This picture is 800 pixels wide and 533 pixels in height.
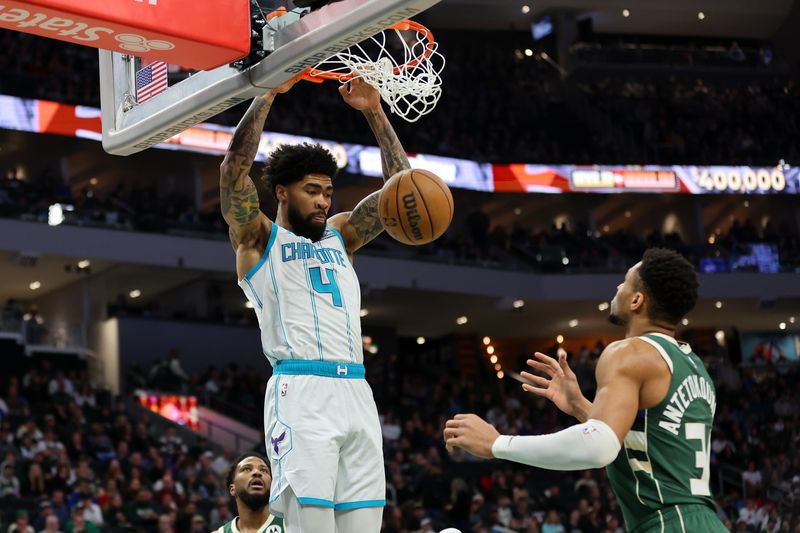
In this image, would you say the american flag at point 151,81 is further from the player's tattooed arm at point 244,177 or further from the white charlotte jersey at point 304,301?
the white charlotte jersey at point 304,301

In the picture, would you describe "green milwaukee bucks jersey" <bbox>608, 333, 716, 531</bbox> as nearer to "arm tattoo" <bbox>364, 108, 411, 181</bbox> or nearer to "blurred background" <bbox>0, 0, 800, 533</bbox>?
"arm tattoo" <bbox>364, 108, 411, 181</bbox>

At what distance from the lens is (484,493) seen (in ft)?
67.1

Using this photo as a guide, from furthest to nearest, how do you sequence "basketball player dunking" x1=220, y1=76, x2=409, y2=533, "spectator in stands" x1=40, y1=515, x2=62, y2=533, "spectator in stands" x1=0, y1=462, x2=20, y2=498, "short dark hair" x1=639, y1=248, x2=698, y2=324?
"spectator in stands" x1=0, y1=462, x2=20, y2=498 < "spectator in stands" x1=40, y1=515, x2=62, y2=533 < "basketball player dunking" x1=220, y1=76, x2=409, y2=533 < "short dark hair" x1=639, y1=248, x2=698, y2=324

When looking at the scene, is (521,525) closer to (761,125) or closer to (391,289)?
(391,289)

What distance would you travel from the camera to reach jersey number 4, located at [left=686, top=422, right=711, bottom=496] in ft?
13.9

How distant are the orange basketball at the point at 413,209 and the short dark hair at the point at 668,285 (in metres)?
1.37

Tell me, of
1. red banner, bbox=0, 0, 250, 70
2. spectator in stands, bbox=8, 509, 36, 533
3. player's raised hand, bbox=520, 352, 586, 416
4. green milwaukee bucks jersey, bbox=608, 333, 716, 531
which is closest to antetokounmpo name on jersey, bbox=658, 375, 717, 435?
green milwaukee bucks jersey, bbox=608, 333, 716, 531

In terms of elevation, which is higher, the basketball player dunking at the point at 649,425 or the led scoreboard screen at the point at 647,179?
the led scoreboard screen at the point at 647,179

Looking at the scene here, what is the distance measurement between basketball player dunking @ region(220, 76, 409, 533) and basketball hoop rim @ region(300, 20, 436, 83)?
0.76 ft

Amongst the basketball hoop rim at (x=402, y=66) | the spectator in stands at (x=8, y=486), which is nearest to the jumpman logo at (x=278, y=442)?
the basketball hoop rim at (x=402, y=66)

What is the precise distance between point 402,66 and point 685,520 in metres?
2.96

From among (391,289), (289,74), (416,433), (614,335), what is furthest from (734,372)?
(289,74)

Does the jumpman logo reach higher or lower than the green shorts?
higher

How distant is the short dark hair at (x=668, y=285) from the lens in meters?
4.36
